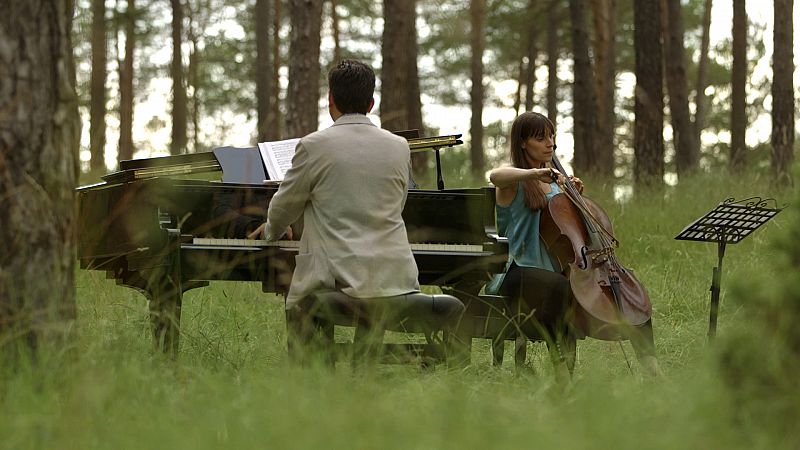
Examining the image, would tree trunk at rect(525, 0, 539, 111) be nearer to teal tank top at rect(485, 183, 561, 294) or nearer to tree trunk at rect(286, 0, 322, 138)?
tree trunk at rect(286, 0, 322, 138)

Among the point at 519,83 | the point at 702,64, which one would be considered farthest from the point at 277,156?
the point at 519,83

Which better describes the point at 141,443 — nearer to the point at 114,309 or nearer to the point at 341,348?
the point at 341,348

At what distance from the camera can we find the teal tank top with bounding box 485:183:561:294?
18.2 feet

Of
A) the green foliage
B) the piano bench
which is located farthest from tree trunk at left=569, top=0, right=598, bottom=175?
the green foliage

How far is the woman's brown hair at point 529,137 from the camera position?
5.57 m

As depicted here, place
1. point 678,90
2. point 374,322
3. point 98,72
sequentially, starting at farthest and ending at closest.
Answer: point 98,72 → point 678,90 → point 374,322

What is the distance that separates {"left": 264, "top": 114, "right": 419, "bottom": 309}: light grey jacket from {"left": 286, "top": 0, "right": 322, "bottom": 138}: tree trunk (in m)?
7.04

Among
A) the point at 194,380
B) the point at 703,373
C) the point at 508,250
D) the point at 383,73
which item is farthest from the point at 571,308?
the point at 383,73

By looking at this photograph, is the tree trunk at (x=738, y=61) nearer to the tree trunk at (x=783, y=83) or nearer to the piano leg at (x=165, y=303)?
the tree trunk at (x=783, y=83)

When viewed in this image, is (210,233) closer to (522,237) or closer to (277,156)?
(277,156)

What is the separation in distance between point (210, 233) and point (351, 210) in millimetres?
1292

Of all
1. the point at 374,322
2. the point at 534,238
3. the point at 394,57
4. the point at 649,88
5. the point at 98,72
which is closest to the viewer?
the point at 374,322

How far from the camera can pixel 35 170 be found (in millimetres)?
4098

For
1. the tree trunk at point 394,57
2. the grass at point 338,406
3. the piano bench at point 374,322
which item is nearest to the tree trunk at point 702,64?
the tree trunk at point 394,57
